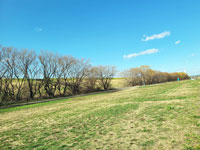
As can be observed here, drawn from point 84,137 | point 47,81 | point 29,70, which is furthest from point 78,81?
point 84,137

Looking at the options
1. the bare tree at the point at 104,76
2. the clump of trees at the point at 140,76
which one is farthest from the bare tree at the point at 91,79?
the clump of trees at the point at 140,76

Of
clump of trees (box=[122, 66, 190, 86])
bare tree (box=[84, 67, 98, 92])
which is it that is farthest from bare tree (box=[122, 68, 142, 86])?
bare tree (box=[84, 67, 98, 92])

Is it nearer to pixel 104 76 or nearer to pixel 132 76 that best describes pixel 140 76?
pixel 132 76

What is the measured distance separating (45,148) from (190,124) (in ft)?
17.6

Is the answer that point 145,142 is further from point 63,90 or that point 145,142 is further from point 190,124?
point 63,90

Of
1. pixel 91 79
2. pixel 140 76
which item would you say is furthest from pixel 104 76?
pixel 140 76

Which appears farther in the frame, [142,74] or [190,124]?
[142,74]

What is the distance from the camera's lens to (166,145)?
3402 mm

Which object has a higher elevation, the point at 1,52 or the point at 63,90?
the point at 1,52

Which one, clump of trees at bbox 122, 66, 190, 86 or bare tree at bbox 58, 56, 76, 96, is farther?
clump of trees at bbox 122, 66, 190, 86

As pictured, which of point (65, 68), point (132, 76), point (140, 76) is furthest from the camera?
point (140, 76)

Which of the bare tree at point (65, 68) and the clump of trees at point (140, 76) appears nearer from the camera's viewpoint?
the bare tree at point (65, 68)

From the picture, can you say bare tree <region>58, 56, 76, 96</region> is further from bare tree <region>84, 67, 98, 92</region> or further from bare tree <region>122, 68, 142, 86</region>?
bare tree <region>122, 68, 142, 86</region>

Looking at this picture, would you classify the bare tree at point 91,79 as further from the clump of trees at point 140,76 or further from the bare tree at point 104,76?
the clump of trees at point 140,76
